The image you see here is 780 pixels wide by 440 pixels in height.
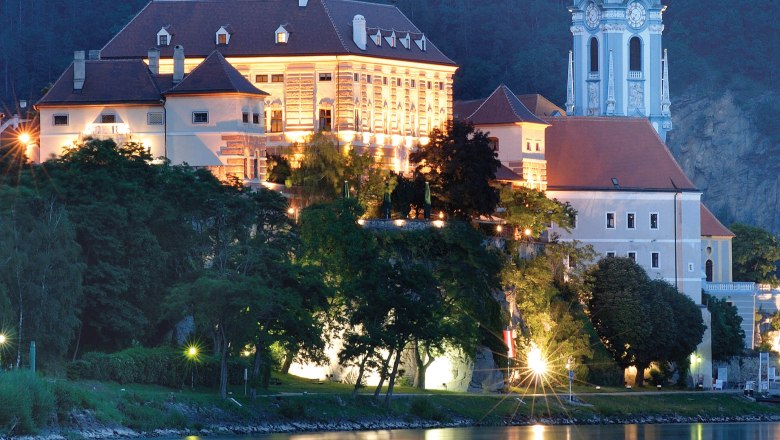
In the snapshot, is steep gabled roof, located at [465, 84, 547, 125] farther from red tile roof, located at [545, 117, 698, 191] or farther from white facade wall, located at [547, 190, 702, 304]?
white facade wall, located at [547, 190, 702, 304]

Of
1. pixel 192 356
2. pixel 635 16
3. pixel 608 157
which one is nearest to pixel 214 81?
pixel 192 356

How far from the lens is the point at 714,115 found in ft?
632

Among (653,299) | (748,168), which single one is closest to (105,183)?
(653,299)

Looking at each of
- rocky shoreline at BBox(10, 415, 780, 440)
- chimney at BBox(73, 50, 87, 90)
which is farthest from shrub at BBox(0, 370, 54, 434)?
chimney at BBox(73, 50, 87, 90)

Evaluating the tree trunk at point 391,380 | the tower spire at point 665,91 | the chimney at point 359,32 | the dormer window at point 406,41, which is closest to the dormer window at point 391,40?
the dormer window at point 406,41

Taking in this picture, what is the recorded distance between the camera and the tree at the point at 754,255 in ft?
525

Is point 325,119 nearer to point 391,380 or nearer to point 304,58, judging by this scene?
point 304,58

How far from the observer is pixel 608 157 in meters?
139

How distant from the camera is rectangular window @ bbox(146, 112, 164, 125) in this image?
373 feet

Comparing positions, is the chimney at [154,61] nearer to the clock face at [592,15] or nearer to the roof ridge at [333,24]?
the roof ridge at [333,24]

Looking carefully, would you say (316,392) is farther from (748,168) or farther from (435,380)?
(748,168)

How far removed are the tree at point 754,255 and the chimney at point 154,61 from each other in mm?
56236

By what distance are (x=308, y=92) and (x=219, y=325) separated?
105ft

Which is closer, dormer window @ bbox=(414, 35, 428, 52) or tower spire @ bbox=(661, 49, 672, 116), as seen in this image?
dormer window @ bbox=(414, 35, 428, 52)
